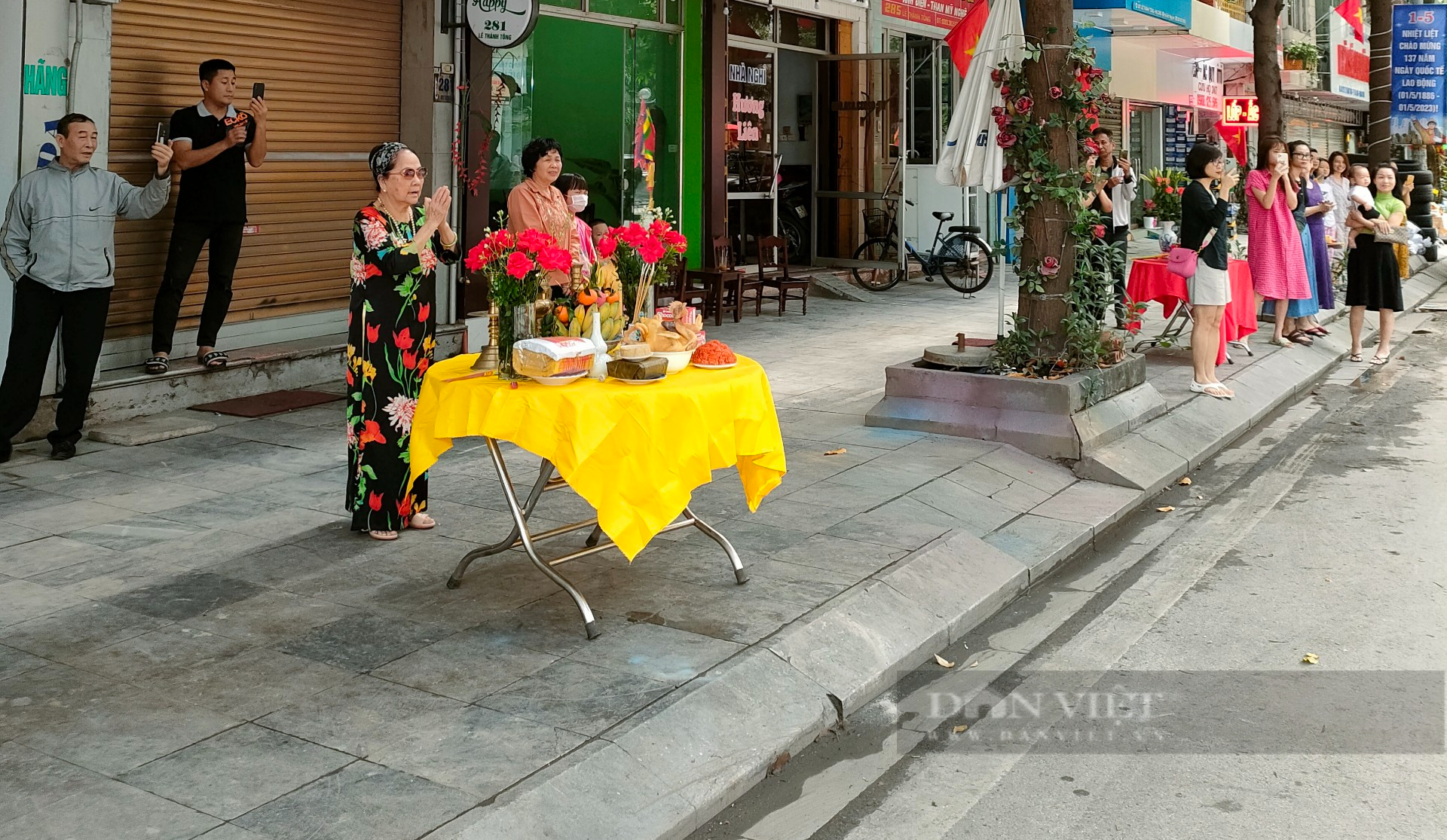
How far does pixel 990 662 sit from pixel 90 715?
10.4 ft

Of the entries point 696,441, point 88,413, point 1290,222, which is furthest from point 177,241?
point 1290,222

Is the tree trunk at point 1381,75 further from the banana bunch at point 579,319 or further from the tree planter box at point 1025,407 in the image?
the banana bunch at point 579,319

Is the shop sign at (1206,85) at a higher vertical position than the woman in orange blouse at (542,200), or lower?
higher

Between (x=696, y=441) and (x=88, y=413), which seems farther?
(x=88, y=413)

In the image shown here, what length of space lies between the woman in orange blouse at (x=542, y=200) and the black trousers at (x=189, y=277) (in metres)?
2.88

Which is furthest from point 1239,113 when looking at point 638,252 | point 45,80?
point 638,252

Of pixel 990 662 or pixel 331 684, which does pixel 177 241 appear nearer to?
pixel 331 684

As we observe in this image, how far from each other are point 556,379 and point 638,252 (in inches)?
33.5

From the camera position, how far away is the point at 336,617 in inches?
211

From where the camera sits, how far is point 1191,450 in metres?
9.20

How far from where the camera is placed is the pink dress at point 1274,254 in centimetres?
1261

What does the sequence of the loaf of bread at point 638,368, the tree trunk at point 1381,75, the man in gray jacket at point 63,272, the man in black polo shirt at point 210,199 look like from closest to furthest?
the loaf of bread at point 638,368
the man in gray jacket at point 63,272
the man in black polo shirt at point 210,199
the tree trunk at point 1381,75

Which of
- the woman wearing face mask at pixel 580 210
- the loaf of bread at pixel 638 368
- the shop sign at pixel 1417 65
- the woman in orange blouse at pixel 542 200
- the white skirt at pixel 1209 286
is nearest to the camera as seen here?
the loaf of bread at pixel 638 368

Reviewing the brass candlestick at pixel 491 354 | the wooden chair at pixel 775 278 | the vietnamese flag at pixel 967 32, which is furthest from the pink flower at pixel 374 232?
the wooden chair at pixel 775 278
